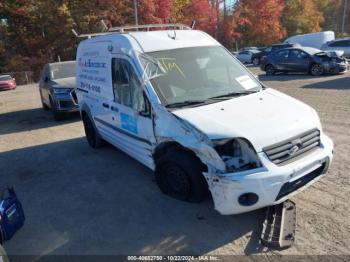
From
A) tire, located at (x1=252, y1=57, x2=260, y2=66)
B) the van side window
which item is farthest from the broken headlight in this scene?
tire, located at (x1=252, y1=57, x2=260, y2=66)

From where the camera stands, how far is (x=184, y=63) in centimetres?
483

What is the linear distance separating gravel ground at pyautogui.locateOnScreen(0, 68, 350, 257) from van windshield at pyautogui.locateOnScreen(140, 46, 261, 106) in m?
1.41

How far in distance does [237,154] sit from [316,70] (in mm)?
14339

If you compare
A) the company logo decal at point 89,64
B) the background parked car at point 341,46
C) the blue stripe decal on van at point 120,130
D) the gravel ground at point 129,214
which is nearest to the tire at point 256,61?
the background parked car at point 341,46

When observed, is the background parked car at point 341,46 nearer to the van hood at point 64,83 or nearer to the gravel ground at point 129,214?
the gravel ground at point 129,214

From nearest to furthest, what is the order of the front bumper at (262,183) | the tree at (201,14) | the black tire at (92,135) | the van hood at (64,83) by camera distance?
the front bumper at (262,183) → the black tire at (92,135) → the van hood at (64,83) → the tree at (201,14)

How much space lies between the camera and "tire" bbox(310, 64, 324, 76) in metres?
16.1

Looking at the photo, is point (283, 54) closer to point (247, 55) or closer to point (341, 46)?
point (341, 46)

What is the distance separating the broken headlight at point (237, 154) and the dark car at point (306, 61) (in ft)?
46.4

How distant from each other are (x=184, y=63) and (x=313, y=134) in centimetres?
194

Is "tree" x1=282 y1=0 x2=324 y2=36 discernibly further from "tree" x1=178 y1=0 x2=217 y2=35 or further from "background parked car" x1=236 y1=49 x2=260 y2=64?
"background parked car" x1=236 y1=49 x2=260 y2=64

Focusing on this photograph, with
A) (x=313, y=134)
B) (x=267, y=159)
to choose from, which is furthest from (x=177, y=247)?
(x=313, y=134)

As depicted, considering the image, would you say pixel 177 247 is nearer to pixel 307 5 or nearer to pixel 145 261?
pixel 145 261

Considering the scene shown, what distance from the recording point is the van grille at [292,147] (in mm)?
3619
